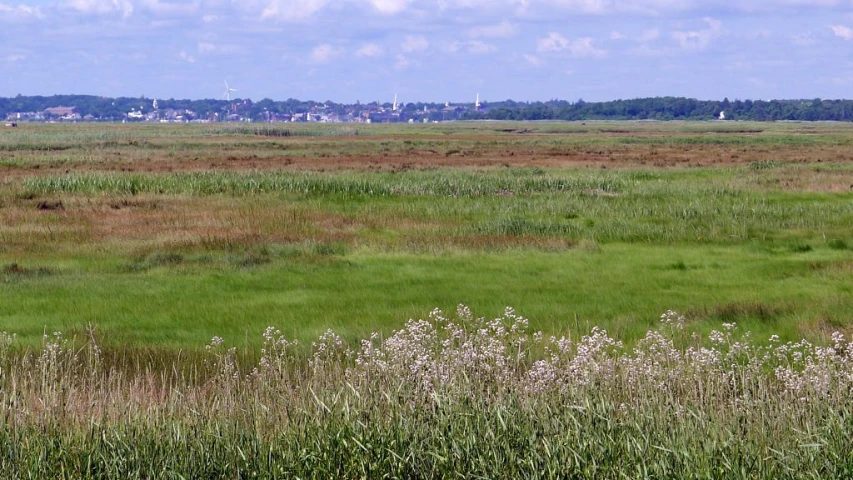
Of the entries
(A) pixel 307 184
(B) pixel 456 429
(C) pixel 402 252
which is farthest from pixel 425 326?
(A) pixel 307 184

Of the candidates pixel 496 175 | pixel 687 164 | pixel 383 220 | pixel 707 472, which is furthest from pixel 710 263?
pixel 687 164

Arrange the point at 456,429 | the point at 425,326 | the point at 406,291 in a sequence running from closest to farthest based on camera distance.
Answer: the point at 456,429
the point at 425,326
the point at 406,291

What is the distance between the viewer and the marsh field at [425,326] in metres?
7.48

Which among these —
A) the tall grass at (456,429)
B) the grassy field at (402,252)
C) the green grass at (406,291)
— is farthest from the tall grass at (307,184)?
the tall grass at (456,429)

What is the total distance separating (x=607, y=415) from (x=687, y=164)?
154 ft

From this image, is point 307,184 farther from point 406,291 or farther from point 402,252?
point 406,291

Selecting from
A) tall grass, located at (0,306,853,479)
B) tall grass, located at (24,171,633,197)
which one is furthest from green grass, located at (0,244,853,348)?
tall grass, located at (24,171,633,197)

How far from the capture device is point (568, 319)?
1502 cm

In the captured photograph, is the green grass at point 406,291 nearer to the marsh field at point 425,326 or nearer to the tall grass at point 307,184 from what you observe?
the marsh field at point 425,326

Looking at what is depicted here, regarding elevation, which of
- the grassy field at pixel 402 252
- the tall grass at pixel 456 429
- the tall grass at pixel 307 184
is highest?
the tall grass at pixel 456 429

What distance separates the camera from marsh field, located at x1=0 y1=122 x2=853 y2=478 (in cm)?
748

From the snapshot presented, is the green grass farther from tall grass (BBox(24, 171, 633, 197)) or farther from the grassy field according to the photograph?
tall grass (BBox(24, 171, 633, 197))

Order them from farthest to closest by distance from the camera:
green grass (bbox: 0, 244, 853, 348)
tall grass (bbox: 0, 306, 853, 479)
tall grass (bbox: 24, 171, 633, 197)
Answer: tall grass (bbox: 24, 171, 633, 197) → green grass (bbox: 0, 244, 853, 348) → tall grass (bbox: 0, 306, 853, 479)

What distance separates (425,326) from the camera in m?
10.8
